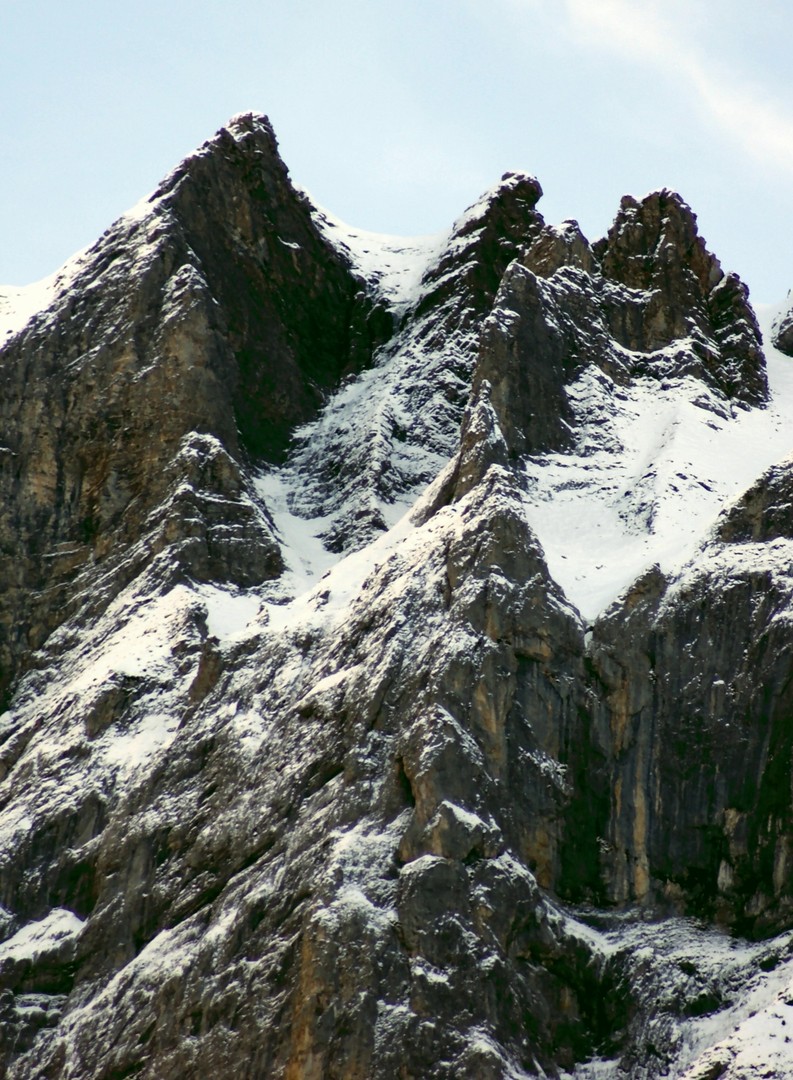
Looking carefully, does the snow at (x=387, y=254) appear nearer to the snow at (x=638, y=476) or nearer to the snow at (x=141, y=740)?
the snow at (x=638, y=476)

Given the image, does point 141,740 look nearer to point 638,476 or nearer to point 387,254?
point 638,476

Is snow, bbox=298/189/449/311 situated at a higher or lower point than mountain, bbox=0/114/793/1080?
higher

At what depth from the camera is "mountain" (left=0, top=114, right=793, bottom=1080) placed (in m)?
77.3

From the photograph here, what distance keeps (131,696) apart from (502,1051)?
97.6 feet

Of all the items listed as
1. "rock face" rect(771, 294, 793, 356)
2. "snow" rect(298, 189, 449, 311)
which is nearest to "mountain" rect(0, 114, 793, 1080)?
"rock face" rect(771, 294, 793, 356)

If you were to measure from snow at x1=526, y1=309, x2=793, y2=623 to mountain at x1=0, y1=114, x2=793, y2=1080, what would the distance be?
0.71 feet

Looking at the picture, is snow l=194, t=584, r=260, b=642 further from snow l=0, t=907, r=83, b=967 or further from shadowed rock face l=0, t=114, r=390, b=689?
snow l=0, t=907, r=83, b=967

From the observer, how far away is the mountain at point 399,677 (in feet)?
254

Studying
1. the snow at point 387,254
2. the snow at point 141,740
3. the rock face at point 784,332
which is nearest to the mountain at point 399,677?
the snow at point 141,740

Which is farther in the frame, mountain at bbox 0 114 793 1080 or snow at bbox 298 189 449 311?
snow at bbox 298 189 449 311

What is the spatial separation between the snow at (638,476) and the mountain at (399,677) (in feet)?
0.71

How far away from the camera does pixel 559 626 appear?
86000 millimetres

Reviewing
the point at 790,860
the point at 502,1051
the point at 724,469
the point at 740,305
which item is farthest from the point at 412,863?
the point at 740,305

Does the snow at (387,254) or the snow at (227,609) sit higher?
the snow at (387,254)
